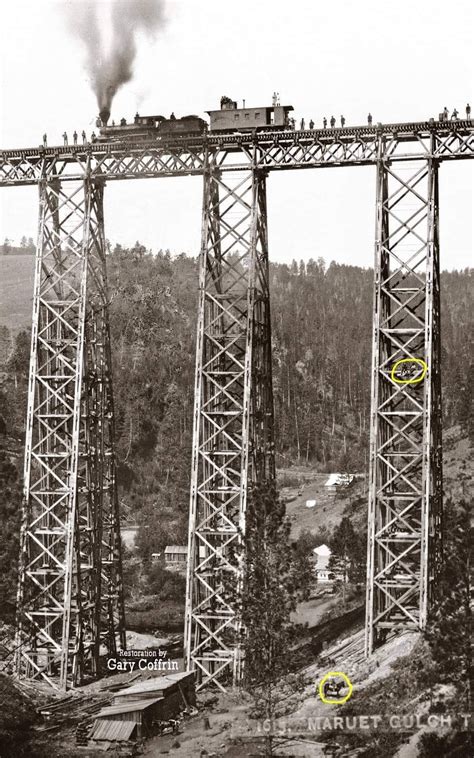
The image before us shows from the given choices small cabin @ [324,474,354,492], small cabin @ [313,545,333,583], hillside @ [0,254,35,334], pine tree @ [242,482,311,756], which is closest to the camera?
pine tree @ [242,482,311,756]

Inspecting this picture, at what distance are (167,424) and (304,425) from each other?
1145cm

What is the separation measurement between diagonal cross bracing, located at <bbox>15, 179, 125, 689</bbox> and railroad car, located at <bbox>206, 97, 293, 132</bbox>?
3584 mm

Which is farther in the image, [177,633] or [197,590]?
[177,633]

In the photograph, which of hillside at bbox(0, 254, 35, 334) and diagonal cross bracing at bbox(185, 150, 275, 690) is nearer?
diagonal cross bracing at bbox(185, 150, 275, 690)

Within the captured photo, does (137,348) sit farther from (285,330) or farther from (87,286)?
(87,286)

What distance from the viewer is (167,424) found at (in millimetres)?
84562

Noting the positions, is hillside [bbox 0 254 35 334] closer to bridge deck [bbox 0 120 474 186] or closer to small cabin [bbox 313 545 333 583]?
small cabin [bbox 313 545 333 583]

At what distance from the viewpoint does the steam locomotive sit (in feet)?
82.4

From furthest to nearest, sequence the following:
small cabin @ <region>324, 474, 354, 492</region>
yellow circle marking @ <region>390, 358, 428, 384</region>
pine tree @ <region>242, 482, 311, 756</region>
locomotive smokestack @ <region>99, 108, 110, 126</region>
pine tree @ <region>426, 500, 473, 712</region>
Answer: small cabin @ <region>324, 474, 354, 492</region>
locomotive smokestack @ <region>99, 108, 110, 126</region>
yellow circle marking @ <region>390, 358, 428, 384</region>
pine tree @ <region>242, 482, 311, 756</region>
pine tree @ <region>426, 500, 473, 712</region>

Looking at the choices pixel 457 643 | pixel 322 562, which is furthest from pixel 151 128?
pixel 322 562

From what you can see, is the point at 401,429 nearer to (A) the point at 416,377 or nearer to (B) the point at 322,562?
Answer: (A) the point at 416,377

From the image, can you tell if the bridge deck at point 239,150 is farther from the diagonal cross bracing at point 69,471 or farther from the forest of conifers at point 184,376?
the forest of conifers at point 184,376

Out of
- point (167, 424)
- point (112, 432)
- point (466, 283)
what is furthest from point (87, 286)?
point (466, 283)

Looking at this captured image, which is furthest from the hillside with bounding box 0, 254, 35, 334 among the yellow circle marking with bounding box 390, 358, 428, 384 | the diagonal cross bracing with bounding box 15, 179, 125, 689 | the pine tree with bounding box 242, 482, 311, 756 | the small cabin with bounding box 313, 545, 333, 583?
the pine tree with bounding box 242, 482, 311, 756
